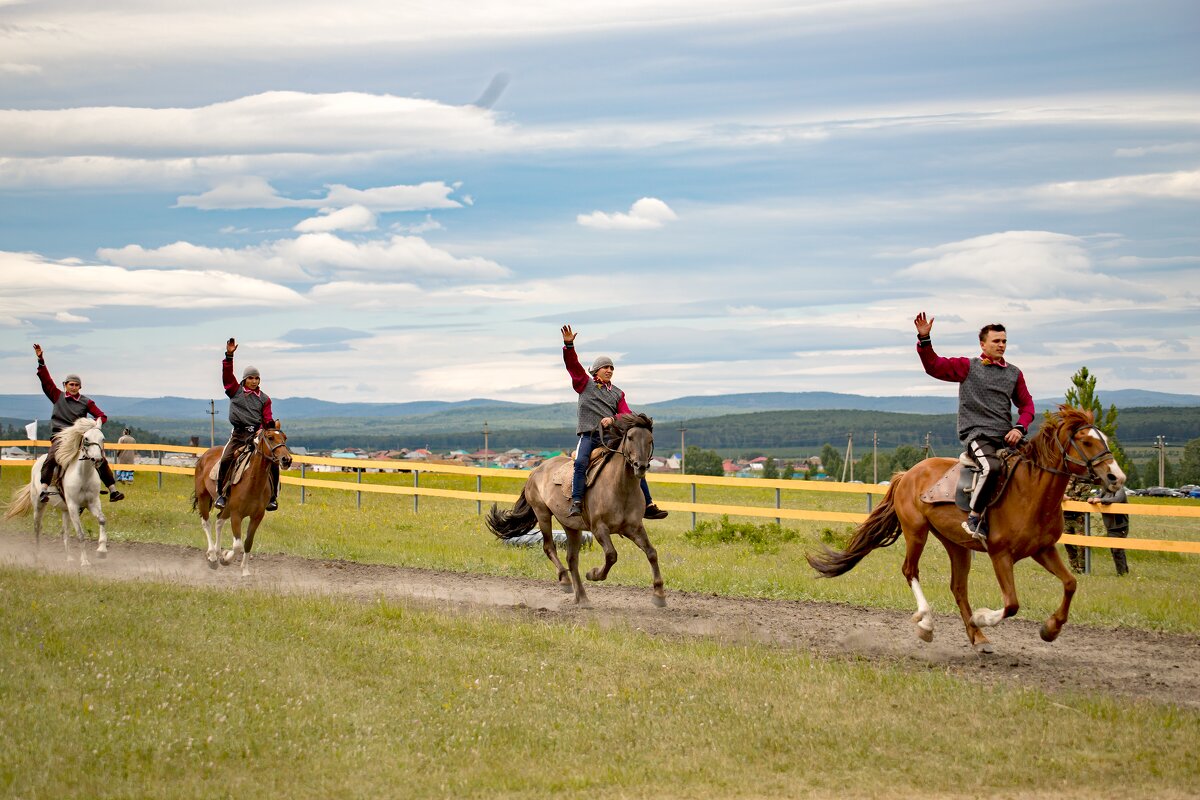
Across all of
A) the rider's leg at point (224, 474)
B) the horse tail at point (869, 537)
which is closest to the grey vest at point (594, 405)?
the horse tail at point (869, 537)

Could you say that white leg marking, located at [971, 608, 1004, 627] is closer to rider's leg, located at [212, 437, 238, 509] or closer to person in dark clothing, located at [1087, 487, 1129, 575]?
person in dark clothing, located at [1087, 487, 1129, 575]

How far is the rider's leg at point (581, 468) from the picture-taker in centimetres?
1528

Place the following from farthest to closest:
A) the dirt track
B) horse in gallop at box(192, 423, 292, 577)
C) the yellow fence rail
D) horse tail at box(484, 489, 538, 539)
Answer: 1. horse tail at box(484, 489, 538, 539)
2. horse in gallop at box(192, 423, 292, 577)
3. the yellow fence rail
4. the dirt track

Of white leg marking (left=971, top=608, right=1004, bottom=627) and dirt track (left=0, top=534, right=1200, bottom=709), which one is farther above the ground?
white leg marking (left=971, top=608, right=1004, bottom=627)

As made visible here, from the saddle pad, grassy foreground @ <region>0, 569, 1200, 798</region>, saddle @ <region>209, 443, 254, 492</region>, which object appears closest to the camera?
grassy foreground @ <region>0, 569, 1200, 798</region>

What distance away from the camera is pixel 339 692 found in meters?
9.86

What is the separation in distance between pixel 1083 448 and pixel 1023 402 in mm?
1015

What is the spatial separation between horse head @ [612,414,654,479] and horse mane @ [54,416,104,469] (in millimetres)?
9218

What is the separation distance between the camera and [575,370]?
600 inches

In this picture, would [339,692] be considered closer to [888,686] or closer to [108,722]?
[108,722]

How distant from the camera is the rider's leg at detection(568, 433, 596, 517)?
15.3m

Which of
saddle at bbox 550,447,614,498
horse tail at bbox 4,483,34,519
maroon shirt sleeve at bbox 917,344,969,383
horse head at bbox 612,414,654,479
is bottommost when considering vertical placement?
horse tail at bbox 4,483,34,519

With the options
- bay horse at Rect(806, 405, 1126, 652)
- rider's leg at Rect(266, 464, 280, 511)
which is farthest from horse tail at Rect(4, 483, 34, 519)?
bay horse at Rect(806, 405, 1126, 652)

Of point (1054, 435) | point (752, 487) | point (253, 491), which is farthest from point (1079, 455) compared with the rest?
point (752, 487)
